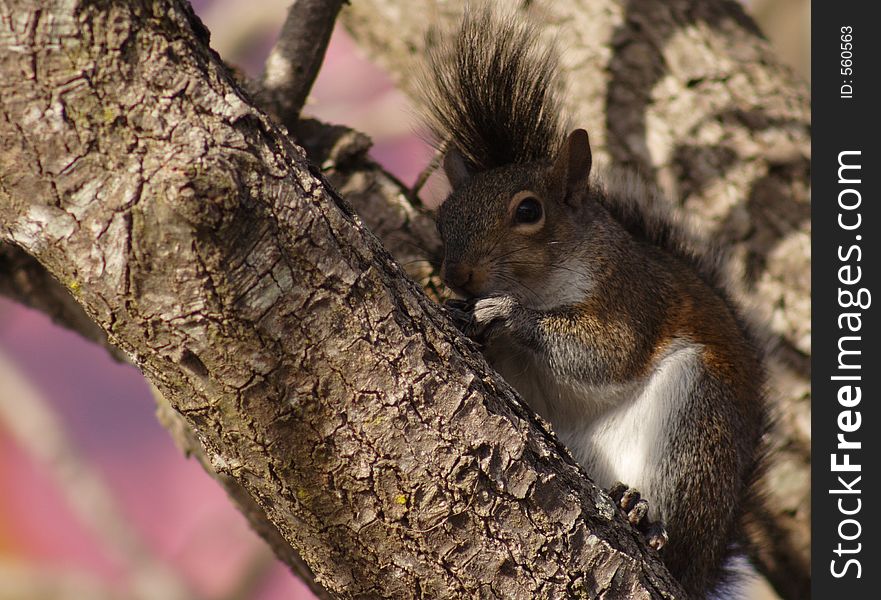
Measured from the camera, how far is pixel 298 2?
2.85 m

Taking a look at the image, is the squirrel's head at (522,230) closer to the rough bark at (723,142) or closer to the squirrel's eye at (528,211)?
the squirrel's eye at (528,211)

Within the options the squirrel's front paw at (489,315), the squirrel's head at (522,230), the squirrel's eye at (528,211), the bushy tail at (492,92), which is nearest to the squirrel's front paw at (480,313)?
the squirrel's front paw at (489,315)

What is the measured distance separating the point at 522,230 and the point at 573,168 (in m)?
0.25

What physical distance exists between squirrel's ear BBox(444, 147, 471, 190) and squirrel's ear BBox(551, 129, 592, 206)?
29 cm

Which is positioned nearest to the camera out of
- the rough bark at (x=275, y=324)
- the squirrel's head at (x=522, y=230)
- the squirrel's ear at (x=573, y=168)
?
the rough bark at (x=275, y=324)

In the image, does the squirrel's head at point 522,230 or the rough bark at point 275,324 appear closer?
the rough bark at point 275,324

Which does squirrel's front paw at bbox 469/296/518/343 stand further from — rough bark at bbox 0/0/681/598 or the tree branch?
the tree branch

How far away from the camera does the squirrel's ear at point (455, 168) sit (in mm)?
2766

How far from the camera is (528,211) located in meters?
2.57

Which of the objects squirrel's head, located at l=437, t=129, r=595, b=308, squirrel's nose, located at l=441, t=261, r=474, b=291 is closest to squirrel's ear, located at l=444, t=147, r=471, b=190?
squirrel's head, located at l=437, t=129, r=595, b=308

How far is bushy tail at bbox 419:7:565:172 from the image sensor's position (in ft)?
8.24

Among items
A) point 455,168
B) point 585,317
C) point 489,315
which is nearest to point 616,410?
point 585,317

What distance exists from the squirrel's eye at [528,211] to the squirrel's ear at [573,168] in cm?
10
